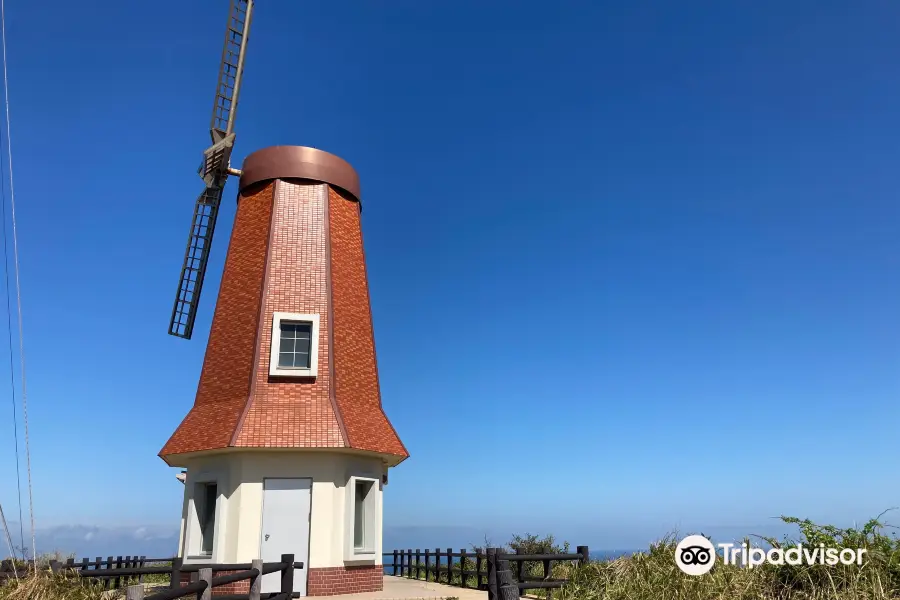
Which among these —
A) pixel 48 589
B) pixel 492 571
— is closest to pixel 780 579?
pixel 492 571

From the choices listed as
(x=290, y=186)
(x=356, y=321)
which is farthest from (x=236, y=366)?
(x=290, y=186)

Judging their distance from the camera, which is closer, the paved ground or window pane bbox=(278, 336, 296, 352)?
the paved ground

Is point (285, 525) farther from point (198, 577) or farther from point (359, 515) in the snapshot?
point (198, 577)

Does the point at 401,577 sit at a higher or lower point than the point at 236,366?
lower

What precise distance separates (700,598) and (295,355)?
35.2ft

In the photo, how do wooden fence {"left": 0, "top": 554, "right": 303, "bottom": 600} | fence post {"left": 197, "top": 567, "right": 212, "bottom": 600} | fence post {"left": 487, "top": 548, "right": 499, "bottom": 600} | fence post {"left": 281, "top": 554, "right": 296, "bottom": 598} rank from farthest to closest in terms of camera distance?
fence post {"left": 281, "top": 554, "right": 296, "bottom": 598}, fence post {"left": 487, "top": 548, "right": 499, "bottom": 600}, fence post {"left": 197, "top": 567, "right": 212, "bottom": 600}, wooden fence {"left": 0, "top": 554, "right": 303, "bottom": 600}

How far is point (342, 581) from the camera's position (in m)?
14.7

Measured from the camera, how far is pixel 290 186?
58.2 feet

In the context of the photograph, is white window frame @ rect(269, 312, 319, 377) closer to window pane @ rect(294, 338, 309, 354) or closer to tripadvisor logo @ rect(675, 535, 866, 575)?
window pane @ rect(294, 338, 309, 354)

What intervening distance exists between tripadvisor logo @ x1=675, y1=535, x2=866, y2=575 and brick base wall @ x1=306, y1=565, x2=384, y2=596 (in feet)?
26.8

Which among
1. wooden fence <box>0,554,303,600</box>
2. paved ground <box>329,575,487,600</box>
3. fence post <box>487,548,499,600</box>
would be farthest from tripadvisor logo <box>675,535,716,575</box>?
paved ground <box>329,575,487,600</box>

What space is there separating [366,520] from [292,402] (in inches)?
125

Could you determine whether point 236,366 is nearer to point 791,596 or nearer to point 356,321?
point 356,321

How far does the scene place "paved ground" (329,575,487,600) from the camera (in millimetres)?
13766
